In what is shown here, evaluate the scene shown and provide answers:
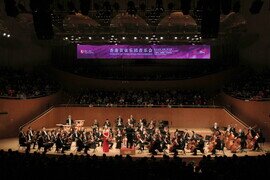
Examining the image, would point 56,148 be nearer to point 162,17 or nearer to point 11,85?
point 11,85

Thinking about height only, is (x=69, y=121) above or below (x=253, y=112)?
below

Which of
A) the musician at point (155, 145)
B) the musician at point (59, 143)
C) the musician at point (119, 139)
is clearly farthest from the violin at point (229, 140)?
the musician at point (59, 143)

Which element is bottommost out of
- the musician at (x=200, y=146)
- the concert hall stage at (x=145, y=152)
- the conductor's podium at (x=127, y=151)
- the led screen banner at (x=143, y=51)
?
the concert hall stage at (x=145, y=152)

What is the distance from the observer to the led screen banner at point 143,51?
27.0 meters

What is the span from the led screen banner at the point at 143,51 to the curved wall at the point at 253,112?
4.49 metres

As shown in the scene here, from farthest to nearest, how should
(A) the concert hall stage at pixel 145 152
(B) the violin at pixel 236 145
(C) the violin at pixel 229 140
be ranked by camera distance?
(C) the violin at pixel 229 140 → (B) the violin at pixel 236 145 → (A) the concert hall stage at pixel 145 152

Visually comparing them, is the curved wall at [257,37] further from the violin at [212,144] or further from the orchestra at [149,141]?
the violin at [212,144]

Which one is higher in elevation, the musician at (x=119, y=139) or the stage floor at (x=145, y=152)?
the musician at (x=119, y=139)

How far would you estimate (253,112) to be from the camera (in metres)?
21.6

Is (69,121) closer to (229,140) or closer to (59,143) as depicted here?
(59,143)

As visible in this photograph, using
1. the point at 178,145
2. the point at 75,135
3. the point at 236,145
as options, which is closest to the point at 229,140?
the point at 236,145

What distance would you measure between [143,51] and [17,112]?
9.30 meters

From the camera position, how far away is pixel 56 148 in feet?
56.1

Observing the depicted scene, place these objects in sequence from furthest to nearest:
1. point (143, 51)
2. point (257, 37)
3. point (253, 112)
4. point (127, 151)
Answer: point (143, 51)
point (257, 37)
point (253, 112)
point (127, 151)
